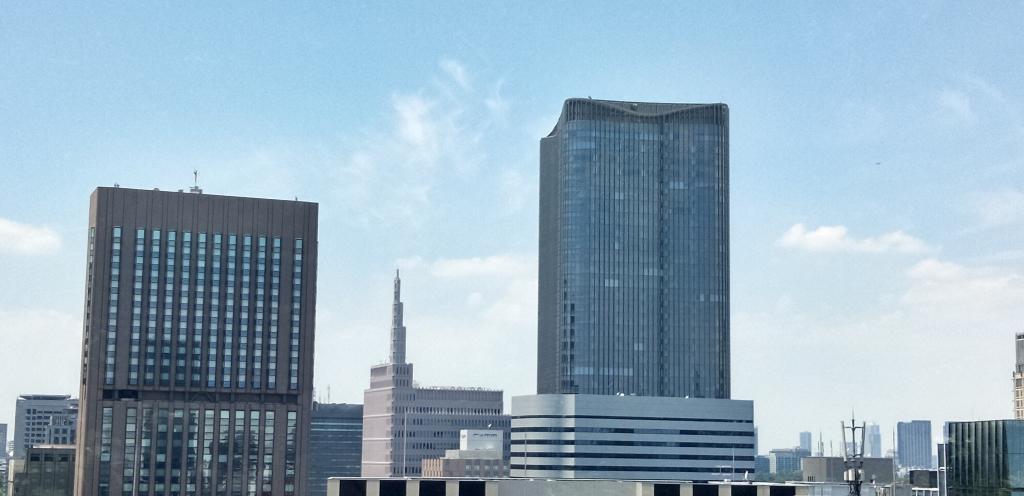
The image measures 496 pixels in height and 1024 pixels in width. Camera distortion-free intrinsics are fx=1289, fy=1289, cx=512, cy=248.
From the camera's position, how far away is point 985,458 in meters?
136

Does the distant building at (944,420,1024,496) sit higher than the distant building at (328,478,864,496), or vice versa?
the distant building at (944,420,1024,496)

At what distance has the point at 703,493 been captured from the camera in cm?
13375

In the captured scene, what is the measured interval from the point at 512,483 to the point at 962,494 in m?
48.4

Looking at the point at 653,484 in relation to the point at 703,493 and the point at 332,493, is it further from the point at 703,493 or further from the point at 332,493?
the point at 332,493

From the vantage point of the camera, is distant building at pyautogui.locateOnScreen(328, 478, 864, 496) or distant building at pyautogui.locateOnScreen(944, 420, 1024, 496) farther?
distant building at pyautogui.locateOnScreen(944, 420, 1024, 496)

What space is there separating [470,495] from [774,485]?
31492mm

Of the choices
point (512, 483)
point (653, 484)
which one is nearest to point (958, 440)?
point (653, 484)

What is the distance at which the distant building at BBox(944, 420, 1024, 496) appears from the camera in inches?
5256

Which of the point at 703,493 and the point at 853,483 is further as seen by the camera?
the point at 703,493

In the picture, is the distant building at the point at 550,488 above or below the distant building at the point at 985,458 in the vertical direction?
below

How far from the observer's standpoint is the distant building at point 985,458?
134 meters

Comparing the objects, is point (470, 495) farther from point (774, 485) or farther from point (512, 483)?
point (774, 485)

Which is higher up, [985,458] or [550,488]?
[985,458]

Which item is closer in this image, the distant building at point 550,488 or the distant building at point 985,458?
the distant building at point 550,488
